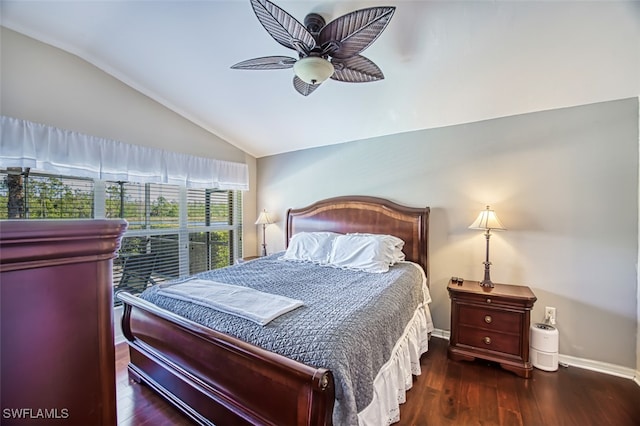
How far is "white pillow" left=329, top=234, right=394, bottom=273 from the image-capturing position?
272 cm

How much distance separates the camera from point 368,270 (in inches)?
105

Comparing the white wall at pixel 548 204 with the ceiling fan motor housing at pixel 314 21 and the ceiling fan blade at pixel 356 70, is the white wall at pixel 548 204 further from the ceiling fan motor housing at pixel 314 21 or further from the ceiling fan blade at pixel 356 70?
the ceiling fan motor housing at pixel 314 21

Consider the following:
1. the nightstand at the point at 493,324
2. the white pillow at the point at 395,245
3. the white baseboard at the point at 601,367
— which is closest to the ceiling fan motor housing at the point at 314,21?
the white pillow at the point at 395,245

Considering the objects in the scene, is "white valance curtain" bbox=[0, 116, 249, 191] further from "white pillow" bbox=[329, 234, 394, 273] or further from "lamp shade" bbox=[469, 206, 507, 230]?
"lamp shade" bbox=[469, 206, 507, 230]

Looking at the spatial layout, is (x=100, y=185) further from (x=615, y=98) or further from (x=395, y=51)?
(x=615, y=98)

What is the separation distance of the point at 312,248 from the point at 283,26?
2.20 metres

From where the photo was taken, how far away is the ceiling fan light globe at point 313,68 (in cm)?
165

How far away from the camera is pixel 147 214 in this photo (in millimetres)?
3307

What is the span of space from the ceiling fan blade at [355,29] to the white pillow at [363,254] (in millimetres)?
1747

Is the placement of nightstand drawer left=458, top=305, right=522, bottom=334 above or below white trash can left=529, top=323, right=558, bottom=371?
above

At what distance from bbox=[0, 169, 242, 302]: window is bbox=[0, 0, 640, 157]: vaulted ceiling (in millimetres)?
1197

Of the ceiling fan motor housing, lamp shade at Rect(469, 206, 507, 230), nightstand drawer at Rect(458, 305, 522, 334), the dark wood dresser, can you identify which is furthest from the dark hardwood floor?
the ceiling fan motor housing

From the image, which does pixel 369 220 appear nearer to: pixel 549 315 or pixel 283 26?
pixel 549 315

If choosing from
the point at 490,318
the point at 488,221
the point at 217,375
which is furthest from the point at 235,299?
the point at 488,221
